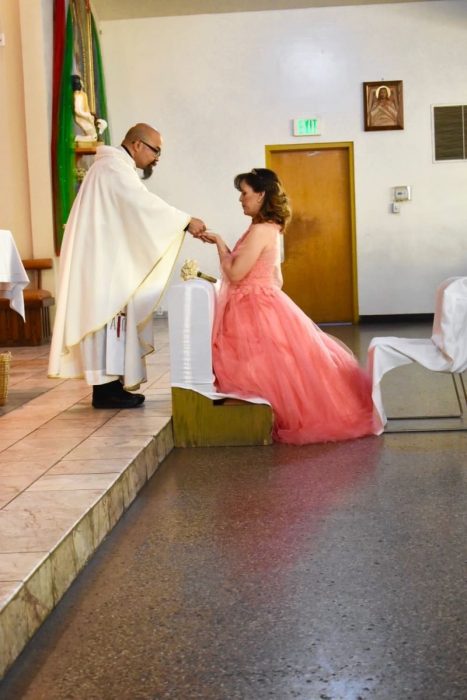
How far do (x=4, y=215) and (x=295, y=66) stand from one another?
13.9ft

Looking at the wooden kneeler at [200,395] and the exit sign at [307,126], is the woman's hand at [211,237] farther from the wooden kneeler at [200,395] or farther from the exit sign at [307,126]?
the exit sign at [307,126]

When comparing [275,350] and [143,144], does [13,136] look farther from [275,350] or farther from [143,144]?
[275,350]

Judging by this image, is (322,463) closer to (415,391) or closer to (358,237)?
(415,391)

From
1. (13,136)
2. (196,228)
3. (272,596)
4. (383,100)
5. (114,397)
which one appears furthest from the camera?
(383,100)

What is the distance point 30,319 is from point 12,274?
9.91 ft

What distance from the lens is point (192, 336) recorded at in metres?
4.70

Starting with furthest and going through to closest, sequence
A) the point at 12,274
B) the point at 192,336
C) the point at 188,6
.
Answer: the point at 188,6 < the point at 12,274 < the point at 192,336

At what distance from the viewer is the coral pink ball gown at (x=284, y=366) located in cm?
474

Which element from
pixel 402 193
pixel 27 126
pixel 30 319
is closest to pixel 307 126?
pixel 402 193

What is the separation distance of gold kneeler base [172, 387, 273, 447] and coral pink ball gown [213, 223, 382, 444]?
8 cm

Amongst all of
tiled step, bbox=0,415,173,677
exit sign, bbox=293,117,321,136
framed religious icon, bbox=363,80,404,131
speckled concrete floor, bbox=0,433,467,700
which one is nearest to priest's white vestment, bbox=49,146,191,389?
tiled step, bbox=0,415,173,677

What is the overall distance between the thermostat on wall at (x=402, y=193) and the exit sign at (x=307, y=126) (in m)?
1.18

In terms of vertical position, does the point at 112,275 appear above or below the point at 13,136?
below

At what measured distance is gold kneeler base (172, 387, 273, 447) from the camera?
471 centimetres
